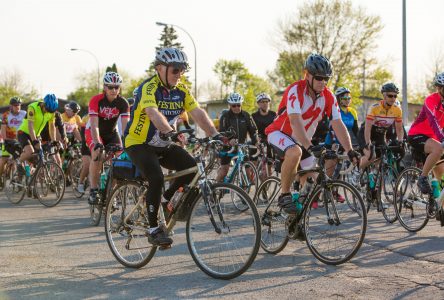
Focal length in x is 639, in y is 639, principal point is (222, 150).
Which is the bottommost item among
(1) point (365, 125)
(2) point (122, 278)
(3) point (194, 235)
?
(2) point (122, 278)

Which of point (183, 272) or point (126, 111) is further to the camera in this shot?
point (126, 111)

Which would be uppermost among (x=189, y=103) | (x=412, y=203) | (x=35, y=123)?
(x=189, y=103)

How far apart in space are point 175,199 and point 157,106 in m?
0.88

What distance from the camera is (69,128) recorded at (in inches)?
614

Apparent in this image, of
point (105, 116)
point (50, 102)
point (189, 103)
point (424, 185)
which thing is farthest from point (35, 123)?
point (424, 185)

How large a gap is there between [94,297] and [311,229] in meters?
2.25

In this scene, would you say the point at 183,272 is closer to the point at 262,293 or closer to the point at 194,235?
the point at 194,235

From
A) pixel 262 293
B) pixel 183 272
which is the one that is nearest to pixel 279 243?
pixel 183 272

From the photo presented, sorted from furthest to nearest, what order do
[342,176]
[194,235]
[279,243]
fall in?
[342,176] → [279,243] → [194,235]

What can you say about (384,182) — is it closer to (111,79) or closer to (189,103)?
(189,103)

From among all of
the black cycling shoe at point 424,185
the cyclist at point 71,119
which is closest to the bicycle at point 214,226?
the black cycling shoe at point 424,185

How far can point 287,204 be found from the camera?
6.21 meters

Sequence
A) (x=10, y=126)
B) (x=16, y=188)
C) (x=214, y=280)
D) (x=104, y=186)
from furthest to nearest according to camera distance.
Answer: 1. (x=10, y=126)
2. (x=16, y=188)
3. (x=104, y=186)
4. (x=214, y=280)

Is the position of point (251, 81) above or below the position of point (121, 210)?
above
